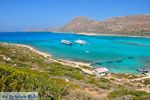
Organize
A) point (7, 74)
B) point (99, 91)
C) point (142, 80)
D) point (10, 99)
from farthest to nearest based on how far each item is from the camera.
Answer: point (142, 80)
point (99, 91)
point (7, 74)
point (10, 99)

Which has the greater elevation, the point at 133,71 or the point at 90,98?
the point at 90,98

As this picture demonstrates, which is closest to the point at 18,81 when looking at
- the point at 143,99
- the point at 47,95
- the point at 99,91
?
the point at 47,95

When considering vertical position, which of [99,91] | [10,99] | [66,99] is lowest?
[99,91]

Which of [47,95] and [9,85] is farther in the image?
[47,95]

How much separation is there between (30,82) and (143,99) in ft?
19.5

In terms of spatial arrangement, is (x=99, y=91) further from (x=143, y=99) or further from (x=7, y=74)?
(x=7, y=74)

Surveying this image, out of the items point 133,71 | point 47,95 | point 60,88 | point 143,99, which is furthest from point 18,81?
point 133,71

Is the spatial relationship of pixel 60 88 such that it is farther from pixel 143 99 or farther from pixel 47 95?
pixel 143 99

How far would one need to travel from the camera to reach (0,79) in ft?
38.6

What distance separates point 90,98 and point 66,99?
55.3 inches

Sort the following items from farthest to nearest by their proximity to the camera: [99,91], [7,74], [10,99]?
[99,91] < [7,74] < [10,99]

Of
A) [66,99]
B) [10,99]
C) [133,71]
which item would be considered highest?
[10,99]

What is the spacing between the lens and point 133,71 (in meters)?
46.5

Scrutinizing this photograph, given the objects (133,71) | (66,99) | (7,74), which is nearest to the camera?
(7,74)
